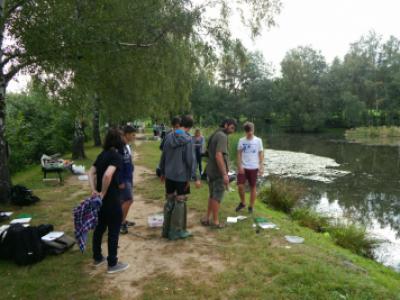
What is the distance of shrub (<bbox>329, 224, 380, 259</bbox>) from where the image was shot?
255 inches

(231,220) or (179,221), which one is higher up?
(179,221)

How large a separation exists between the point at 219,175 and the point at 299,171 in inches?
441

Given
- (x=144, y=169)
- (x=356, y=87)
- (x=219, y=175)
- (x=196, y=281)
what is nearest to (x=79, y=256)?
(x=196, y=281)

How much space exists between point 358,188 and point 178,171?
9936 mm

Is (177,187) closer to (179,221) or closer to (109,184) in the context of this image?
(179,221)

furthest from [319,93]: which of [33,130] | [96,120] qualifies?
[33,130]

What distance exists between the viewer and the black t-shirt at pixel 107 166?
12.9 ft

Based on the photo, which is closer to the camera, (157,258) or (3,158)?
(157,258)

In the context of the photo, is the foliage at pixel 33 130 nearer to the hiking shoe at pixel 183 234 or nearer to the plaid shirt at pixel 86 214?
the hiking shoe at pixel 183 234

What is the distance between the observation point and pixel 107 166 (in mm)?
3922

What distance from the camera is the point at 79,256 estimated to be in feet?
15.4

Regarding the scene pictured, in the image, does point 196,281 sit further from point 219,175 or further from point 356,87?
point 356,87

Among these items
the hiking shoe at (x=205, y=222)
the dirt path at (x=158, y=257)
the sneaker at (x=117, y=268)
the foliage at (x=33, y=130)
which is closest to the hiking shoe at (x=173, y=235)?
the dirt path at (x=158, y=257)

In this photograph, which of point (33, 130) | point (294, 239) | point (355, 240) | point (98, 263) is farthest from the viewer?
point (33, 130)
